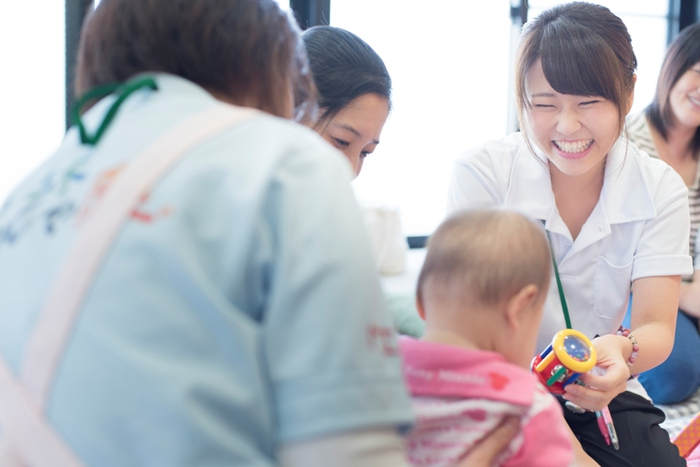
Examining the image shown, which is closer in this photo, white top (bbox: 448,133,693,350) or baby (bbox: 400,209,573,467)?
baby (bbox: 400,209,573,467)

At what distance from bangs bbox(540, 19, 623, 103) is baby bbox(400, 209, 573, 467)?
2.13 ft

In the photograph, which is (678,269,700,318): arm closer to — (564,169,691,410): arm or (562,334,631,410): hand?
(564,169,691,410): arm

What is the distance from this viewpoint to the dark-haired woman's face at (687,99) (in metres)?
2.78

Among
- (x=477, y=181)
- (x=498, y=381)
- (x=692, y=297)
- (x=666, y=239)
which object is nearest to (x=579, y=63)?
(x=477, y=181)

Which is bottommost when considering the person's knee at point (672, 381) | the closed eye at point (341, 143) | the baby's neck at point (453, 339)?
the person's knee at point (672, 381)

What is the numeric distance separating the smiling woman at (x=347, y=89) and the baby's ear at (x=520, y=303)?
2.16 feet

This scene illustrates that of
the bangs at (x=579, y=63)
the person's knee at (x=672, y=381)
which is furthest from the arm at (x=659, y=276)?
the person's knee at (x=672, y=381)

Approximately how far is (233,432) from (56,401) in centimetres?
16

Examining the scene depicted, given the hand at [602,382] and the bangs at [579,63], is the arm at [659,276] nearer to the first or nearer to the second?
the hand at [602,382]

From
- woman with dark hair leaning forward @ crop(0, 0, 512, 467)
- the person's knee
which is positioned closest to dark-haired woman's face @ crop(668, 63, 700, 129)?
the person's knee

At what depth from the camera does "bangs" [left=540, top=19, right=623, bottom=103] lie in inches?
59.6

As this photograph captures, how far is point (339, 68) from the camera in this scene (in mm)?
1502

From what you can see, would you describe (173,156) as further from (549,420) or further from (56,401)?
(549,420)

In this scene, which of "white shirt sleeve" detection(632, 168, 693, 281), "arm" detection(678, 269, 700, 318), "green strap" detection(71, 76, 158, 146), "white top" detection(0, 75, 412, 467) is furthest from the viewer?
"arm" detection(678, 269, 700, 318)
